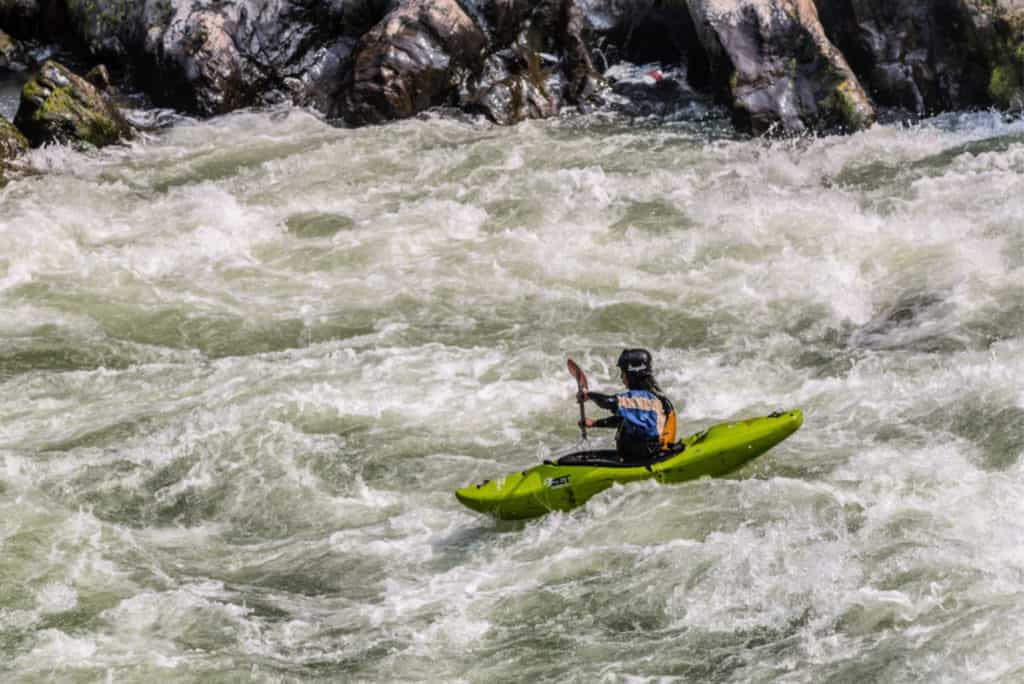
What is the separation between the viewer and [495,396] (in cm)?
922

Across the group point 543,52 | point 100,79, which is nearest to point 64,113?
point 100,79

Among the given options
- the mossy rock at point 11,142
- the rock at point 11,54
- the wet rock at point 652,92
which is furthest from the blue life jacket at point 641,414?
the rock at point 11,54

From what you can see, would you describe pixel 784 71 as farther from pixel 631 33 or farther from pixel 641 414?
pixel 641 414

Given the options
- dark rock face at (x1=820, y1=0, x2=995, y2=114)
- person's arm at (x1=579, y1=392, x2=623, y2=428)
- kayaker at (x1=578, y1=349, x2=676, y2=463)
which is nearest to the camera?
person's arm at (x1=579, y1=392, x2=623, y2=428)

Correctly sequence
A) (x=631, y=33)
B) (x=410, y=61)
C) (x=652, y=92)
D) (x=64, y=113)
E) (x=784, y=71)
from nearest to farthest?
(x=784, y=71), (x=64, y=113), (x=410, y=61), (x=652, y=92), (x=631, y=33)

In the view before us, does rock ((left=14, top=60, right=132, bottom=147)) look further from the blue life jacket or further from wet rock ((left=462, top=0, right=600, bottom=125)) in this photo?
the blue life jacket

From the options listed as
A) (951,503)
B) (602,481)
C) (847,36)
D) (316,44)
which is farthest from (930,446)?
(316,44)

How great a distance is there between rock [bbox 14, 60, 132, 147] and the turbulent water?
330mm

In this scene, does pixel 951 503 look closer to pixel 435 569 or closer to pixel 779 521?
pixel 779 521

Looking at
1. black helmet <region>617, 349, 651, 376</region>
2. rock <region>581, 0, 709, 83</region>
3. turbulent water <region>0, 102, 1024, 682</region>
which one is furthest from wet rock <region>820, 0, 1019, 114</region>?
black helmet <region>617, 349, 651, 376</region>

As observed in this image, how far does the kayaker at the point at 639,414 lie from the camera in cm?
762

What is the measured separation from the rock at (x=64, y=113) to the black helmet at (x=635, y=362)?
8.64 m

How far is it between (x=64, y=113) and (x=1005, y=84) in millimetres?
9801

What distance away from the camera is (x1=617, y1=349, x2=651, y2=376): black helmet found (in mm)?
7648
